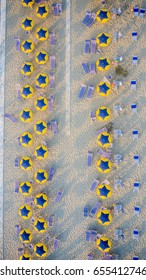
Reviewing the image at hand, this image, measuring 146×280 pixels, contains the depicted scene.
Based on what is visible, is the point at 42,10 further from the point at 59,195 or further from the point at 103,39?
the point at 59,195

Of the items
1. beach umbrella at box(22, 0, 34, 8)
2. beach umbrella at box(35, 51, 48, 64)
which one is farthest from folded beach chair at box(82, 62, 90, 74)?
beach umbrella at box(22, 0, 34, 8)

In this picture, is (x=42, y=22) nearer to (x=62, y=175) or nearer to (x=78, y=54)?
(x=78, y=54)

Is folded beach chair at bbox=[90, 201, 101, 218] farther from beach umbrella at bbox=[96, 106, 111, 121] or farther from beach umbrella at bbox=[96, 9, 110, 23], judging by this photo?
beach umbrella at bbox=[96, 9, 110, 23]

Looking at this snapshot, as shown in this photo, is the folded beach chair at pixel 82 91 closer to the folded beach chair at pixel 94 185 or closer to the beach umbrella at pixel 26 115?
the beach umbrella at pixel 26 115

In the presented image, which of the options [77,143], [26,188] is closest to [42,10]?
[77,143]
